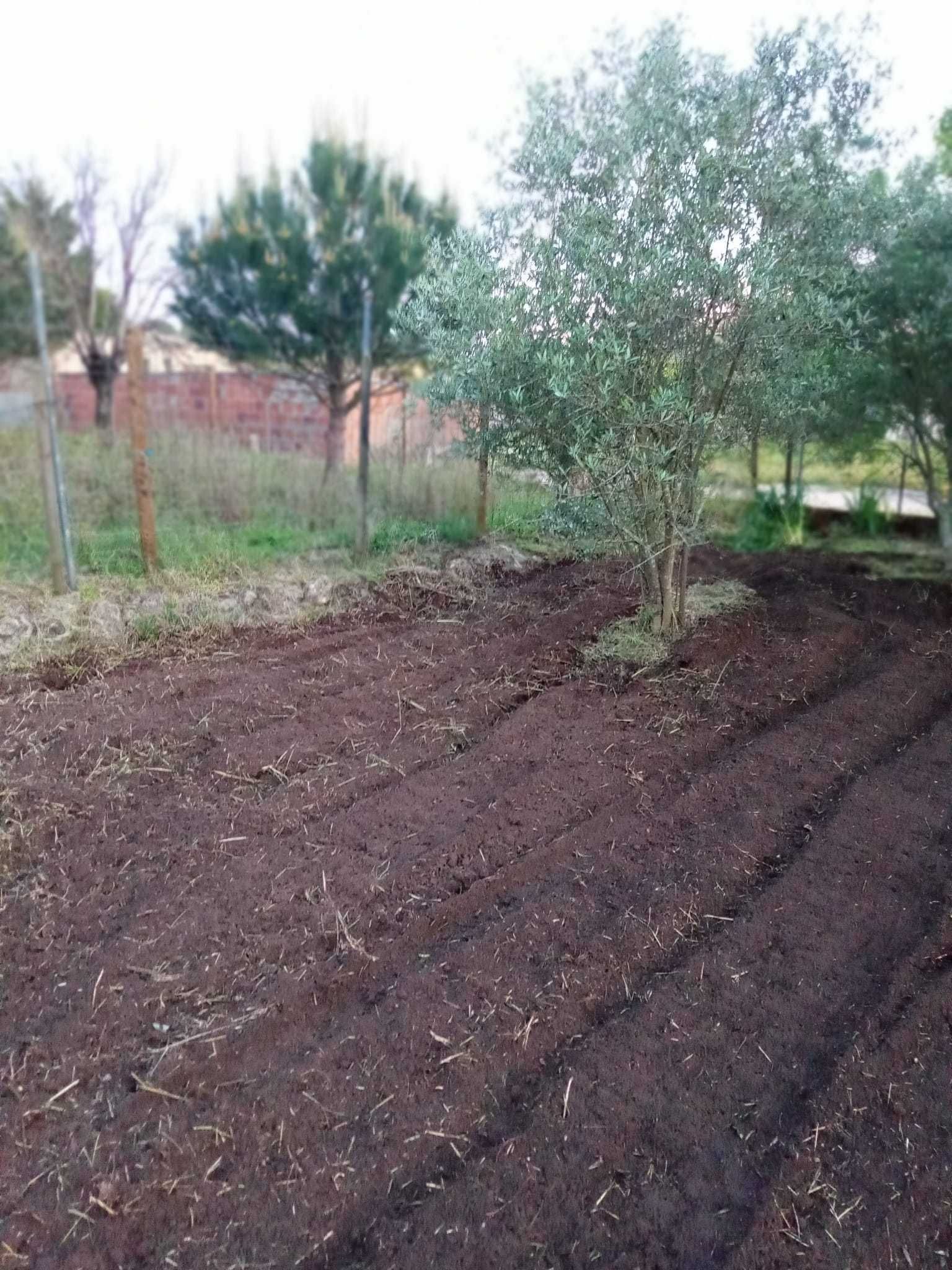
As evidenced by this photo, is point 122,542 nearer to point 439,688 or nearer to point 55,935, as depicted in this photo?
point 439,688

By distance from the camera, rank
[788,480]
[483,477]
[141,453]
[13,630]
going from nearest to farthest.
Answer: [13,630], [141,453], [483,477], [788,480]

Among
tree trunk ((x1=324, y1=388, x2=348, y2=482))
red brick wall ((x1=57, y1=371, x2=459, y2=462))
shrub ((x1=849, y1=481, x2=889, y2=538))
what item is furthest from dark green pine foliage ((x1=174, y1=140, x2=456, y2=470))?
shrub ((x1=849, y1=481, x2=889, y2=538))

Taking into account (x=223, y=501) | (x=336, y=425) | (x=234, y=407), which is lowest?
(x=223, y=501)

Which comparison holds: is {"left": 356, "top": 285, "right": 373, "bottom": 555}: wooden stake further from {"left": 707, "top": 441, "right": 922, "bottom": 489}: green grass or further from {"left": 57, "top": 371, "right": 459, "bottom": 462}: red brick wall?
{"left": 707, "top": 441, "right": 922, "bottom": 489}: green grass

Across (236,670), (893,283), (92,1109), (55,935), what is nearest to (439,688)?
(236,670)

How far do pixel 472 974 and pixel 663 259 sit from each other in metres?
3.59

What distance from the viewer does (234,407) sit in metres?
10.3

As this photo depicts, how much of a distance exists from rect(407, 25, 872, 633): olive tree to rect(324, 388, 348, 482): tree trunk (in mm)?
4353

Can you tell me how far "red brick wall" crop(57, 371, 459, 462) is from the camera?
926 cm

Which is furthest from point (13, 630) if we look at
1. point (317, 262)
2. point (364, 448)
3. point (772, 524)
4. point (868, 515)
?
point (868, 515)

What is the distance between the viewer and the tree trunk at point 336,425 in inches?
369

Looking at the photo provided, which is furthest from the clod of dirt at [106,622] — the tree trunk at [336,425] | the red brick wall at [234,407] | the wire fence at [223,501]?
the tree trunk at [336,425]

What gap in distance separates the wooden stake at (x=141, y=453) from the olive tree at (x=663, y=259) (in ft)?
7.28

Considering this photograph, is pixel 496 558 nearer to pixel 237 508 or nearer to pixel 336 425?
pixel 237 508
